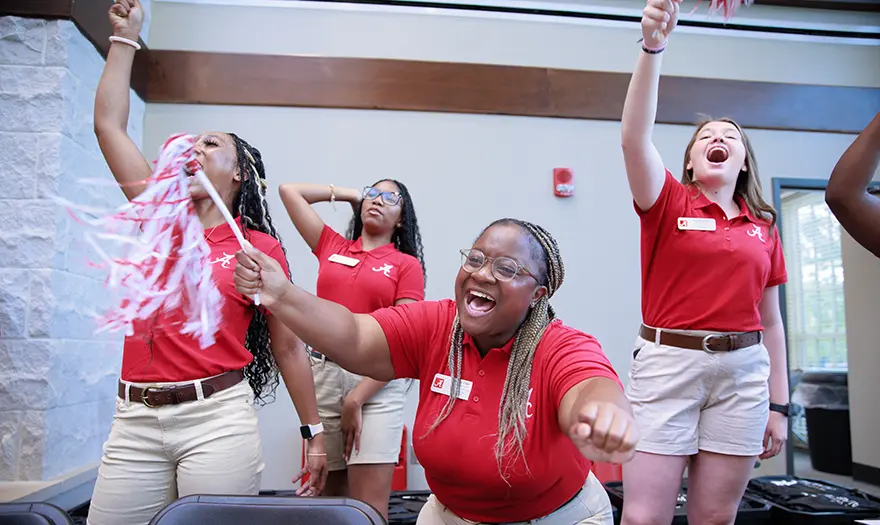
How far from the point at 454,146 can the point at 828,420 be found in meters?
3.87

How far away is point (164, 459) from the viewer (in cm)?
150

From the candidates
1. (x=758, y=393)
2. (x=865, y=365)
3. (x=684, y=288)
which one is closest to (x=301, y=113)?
(x=684, y=288)

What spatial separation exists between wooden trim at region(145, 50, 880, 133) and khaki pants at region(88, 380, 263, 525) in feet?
8.78

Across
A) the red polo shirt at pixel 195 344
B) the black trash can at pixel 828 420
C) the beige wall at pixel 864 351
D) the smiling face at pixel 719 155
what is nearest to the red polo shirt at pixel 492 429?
the red polo shirt at pixel 195 344

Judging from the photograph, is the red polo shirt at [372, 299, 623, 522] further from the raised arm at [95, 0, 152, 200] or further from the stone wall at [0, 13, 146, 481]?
the stone wall at [0, 13, 146, 481]

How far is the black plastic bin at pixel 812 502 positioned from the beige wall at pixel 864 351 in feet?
4.41

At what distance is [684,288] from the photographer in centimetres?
183

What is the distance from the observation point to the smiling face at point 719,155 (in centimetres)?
191

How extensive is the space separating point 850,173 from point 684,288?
1.95 ft

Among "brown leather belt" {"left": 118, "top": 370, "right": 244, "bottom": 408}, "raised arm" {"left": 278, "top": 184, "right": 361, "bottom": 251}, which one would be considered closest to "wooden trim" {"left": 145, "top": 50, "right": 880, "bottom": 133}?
"raised arm" {"left": 278, "top": 184, "right": 361, "bottom": 251}

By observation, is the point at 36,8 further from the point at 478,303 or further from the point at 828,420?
the point at 828,420

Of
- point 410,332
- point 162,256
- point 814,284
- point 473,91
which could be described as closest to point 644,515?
point 410,332

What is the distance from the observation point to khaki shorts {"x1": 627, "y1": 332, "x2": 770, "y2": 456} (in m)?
1.76

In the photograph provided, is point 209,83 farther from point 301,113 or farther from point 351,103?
point 351,103
